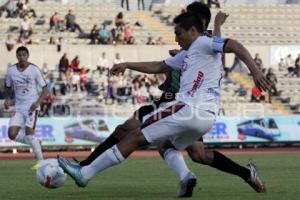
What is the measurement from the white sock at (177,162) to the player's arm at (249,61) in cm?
172

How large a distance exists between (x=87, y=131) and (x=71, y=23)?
30.4ft

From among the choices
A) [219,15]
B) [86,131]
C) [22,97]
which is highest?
[219,15]

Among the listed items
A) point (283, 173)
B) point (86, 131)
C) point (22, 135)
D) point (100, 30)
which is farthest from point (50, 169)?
point (100, 30)

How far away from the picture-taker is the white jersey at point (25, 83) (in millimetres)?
18688

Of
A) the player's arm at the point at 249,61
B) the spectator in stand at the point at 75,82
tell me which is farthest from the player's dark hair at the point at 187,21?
the spectator in stand at the point at 75,82

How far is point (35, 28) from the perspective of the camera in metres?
39.3

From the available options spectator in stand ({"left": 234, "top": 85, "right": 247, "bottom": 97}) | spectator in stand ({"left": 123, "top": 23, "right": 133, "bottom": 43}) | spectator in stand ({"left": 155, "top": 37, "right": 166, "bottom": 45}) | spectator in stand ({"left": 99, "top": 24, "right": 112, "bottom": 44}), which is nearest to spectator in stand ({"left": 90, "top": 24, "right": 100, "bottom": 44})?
spectator in stand ({"left": 99, "top": 24, "right": 112, "bottom": 44})

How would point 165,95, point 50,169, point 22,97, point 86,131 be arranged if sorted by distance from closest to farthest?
point 50,169 < point 165,95 < point 22,97 < point 86,131

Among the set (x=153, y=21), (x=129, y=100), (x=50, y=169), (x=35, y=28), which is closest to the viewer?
(x=50, y=169)

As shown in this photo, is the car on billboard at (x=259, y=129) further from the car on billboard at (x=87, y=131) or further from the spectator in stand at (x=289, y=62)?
the spectator in stand at (x=289, y=62)

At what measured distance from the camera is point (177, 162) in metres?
11.4

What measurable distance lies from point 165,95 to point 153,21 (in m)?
30.7

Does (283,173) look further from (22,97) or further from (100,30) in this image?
Answer: (100,30)

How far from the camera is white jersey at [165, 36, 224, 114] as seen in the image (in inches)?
414
